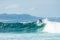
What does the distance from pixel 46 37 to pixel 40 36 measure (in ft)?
0.23

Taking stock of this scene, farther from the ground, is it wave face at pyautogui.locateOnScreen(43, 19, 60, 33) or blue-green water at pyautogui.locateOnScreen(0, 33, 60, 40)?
wave face at pyautogui.locateOnScreen(43, 19, 60, 33)

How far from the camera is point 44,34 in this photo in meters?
1.59

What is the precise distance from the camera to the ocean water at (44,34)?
157cm

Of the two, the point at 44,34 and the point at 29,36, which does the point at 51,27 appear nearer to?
the point at 44,34

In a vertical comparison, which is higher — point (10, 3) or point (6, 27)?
point (10, 3)

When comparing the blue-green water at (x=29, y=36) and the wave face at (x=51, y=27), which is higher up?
the wave face at (x=51, y=27)

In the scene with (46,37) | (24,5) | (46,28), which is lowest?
(46,37)

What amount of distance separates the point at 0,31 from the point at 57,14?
70 centimetres

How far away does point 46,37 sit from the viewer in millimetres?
1587

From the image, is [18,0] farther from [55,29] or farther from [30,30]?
[55,29]

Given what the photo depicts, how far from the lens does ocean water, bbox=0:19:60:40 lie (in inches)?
61.9

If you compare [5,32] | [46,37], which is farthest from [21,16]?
[46,37]

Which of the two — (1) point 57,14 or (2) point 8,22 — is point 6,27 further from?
(1) point 57,14

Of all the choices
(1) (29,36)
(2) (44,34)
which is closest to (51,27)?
(2) (44,34)
